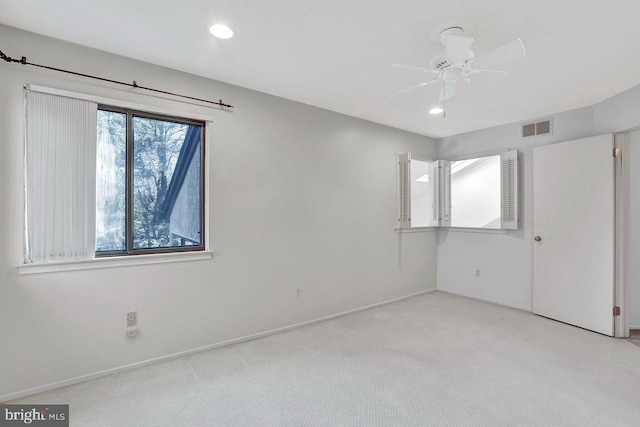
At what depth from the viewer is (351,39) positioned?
2.18m

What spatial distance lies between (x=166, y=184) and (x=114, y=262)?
0.77 m

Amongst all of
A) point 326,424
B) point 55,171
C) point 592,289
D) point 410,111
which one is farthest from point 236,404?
point 592,289

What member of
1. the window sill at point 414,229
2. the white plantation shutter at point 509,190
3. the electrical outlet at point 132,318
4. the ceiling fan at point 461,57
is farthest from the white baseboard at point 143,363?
the ceiling fan at point 461,57

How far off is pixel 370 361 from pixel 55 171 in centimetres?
286

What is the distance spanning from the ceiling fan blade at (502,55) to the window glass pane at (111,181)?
8.86 feet

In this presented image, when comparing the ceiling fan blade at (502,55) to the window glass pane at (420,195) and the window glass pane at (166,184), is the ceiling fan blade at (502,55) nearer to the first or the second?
the window glass pane at (166,184)

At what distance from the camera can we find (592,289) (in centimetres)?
343

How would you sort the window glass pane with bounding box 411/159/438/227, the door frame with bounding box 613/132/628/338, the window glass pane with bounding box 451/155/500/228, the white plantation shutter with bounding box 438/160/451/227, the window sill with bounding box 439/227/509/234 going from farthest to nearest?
1. the window glass pane with bounding box 411/159/438/227
2. the window glass pane with bounding box 451/155/500/228
3. the white plantation shutter with bounding box 438/160/451/227
4. the window sill with bounding box 439/227/509/234
5. the door frame with bounding box 613/132/628/338

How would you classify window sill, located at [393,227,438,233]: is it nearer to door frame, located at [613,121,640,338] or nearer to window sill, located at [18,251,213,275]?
door frame, located at [613,121,640,338]

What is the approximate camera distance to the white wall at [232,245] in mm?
2117

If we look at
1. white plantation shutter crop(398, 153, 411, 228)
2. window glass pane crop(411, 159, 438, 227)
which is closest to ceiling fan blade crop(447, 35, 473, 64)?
white plantation shutter crop(398, 153, 411, 228)

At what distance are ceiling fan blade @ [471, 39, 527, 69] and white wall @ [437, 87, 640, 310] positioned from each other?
2237mm

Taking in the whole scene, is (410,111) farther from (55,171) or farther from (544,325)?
(55,171)

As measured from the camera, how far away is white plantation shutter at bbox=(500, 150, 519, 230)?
13.6ft
